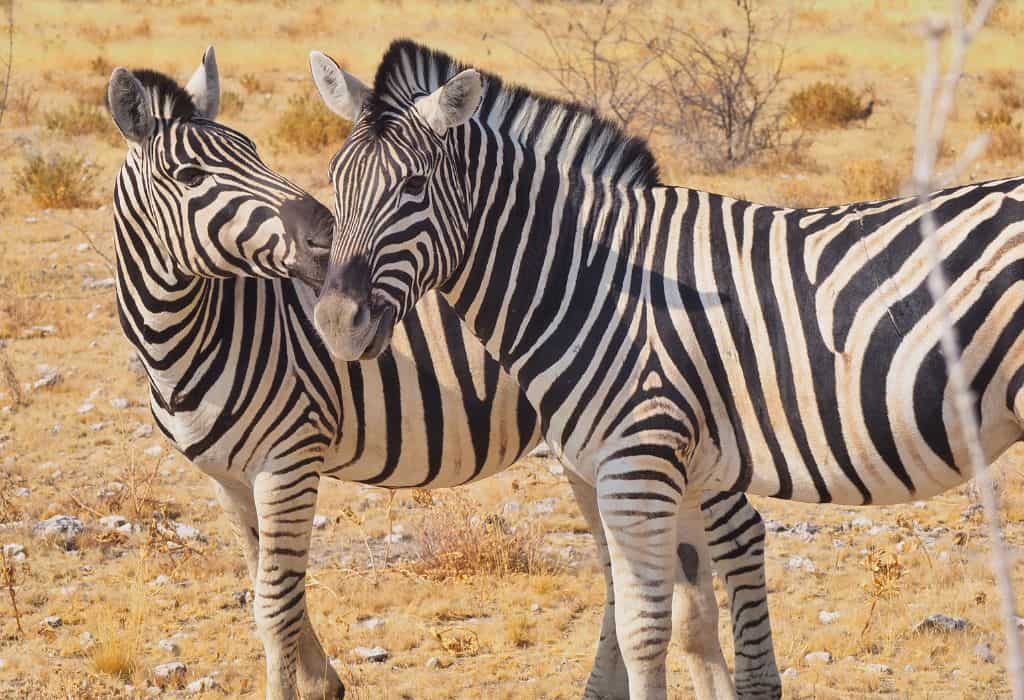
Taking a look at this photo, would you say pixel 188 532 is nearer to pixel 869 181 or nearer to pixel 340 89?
pixel 340 89

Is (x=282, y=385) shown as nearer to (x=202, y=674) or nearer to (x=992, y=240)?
(x=202, y=674)

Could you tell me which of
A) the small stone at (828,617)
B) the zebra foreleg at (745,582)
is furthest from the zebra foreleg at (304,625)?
the small stone at (828,617)

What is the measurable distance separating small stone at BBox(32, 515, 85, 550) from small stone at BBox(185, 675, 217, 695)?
1825 mm

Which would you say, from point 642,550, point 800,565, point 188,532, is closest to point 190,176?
point 642,550

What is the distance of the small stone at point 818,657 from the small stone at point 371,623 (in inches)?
83.7

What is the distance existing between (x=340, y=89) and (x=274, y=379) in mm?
1278

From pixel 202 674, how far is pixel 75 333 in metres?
5.14

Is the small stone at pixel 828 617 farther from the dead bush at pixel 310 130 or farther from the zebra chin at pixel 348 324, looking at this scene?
the dead bush at pixel 310 130

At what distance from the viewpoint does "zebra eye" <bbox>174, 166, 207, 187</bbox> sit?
4293mm

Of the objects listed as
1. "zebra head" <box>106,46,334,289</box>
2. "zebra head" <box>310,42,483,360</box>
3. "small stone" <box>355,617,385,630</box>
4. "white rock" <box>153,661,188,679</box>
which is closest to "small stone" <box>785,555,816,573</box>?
"small stone" <box>355,617,385,630</box>

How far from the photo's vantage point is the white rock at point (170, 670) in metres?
5.39

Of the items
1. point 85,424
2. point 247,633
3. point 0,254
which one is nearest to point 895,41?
point 0,254

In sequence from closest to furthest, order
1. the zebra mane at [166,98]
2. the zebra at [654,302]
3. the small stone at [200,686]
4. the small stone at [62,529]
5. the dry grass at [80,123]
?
the zebra at [654,302]
the zebra mane at [166,98]
the small stone at [200,686]
the small stone at [62,529]
the dry grass at [80,123]

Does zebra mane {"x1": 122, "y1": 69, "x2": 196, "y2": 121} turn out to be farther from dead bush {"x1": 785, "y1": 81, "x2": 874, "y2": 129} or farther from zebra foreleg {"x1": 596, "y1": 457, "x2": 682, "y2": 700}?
dead bush {"x1": 785, "y1": 81, "x2": 874, "y2": 129}
